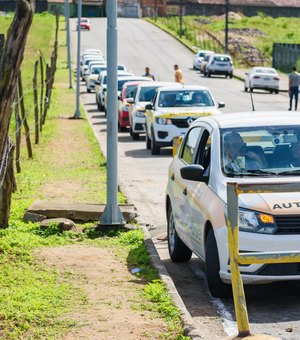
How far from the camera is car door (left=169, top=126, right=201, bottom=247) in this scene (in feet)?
37.6

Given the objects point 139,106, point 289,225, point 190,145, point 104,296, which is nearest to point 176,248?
point 190,145

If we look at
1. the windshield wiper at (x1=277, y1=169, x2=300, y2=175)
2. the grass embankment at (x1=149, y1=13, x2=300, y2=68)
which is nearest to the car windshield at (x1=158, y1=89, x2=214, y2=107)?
the windshield wiper at (x1=277, y1=169, x2=300, y2=175)

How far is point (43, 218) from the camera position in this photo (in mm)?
14023

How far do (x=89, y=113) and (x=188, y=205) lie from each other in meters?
30.0

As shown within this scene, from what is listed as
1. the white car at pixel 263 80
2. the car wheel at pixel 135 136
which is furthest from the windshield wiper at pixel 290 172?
the white car at pixel 263 80

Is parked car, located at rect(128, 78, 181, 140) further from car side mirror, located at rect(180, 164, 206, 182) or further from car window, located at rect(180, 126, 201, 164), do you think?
car side mirror, located at rect(180, 164, 206, 182)

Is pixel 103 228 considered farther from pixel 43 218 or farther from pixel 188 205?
pixel 188 205

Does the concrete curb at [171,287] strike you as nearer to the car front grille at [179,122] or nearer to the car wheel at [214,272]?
the car wheel at [214,272]

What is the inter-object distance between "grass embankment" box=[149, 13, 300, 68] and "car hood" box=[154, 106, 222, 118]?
56.3 metres

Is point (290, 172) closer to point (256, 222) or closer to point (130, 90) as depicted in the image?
point (256, 222)

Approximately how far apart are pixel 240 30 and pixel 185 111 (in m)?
72.4

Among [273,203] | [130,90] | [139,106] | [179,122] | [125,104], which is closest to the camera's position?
[273,203]

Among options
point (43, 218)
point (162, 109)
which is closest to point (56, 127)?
point (162, 109)

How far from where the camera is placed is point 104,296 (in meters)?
9.84
